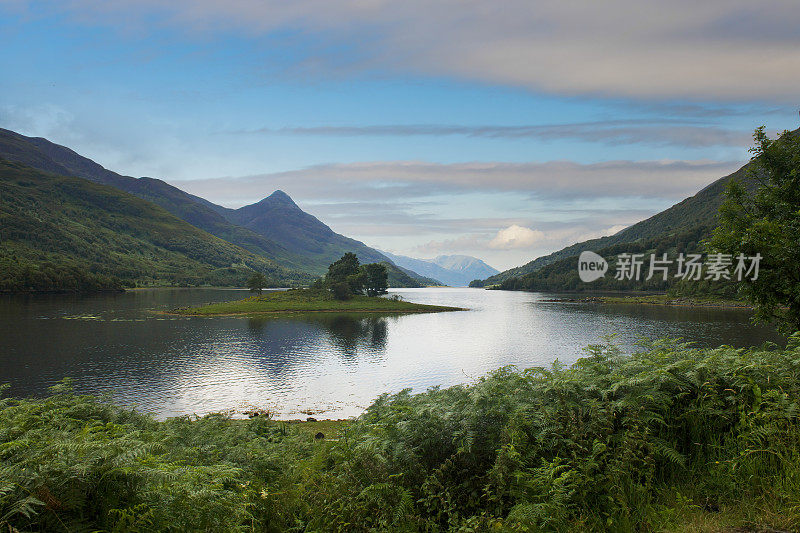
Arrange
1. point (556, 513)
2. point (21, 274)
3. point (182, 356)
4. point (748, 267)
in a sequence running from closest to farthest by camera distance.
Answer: point (556, 513), point (748, 267), point (182, 356), point (21, 274)

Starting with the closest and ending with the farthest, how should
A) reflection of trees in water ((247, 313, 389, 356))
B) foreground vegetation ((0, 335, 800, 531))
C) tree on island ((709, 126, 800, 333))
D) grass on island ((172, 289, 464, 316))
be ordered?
1. foreground vegetation ((0, 335, 800, 531))
2. tree on island ((709, 126, 800, 333))
3. reflection of trees in water ((247, 313, 389, 356))
4. grass on island ((172, 289, 464, 316))

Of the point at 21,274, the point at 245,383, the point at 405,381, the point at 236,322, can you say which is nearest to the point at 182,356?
the point at 245,383

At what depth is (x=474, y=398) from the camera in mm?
9406

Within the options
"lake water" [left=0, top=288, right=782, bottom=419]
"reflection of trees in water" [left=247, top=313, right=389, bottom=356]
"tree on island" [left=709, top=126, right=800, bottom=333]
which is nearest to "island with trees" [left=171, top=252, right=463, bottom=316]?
"reflection of trees in water" [left=247, top=313, right=389, bottom=356]

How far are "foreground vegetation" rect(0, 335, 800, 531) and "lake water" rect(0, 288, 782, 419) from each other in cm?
3251

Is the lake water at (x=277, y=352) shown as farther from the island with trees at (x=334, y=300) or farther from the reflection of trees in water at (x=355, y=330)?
the island with trees at (x=334, y=300)

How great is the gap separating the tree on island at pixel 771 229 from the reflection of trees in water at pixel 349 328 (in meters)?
57.0

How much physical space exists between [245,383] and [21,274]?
7935 inches

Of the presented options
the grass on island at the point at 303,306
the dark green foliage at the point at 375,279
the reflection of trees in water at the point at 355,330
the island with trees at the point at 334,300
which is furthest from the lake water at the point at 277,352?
the dark green foliage at the point at 375,279

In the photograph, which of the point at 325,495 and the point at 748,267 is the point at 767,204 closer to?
the point at 748,267

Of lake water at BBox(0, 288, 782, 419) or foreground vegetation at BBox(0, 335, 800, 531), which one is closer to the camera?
foreground vegetation at BBox(0, 335, 800, 531)

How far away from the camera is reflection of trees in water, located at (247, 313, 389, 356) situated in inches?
3297

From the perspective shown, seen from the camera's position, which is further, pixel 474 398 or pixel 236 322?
pixel 236 322

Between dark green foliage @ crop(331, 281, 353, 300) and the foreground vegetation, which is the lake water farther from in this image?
dark green foliage @ crop(331, 281, 353, 300)
